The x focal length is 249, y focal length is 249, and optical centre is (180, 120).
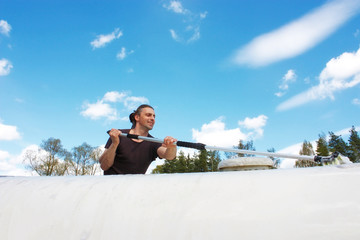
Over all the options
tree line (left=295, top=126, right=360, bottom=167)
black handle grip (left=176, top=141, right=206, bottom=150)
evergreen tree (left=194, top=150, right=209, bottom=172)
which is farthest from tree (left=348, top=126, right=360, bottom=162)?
black handle grip (left=176, top=141, right=206, bottom=150)

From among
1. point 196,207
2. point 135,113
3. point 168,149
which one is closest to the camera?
point 196,207

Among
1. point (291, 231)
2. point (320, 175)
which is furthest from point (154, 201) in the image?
point (320, 175)

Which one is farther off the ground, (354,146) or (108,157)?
(354,146)

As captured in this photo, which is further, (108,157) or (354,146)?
(354,146)

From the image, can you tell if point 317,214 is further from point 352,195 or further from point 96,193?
point 96,193

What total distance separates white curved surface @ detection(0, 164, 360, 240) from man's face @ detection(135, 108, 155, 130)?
72.8 inches

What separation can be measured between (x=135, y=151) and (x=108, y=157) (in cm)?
31

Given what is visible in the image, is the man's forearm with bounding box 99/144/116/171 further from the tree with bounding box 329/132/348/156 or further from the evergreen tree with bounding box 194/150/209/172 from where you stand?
the tree with bounding box 329/132/348/156

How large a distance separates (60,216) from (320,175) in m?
0.99

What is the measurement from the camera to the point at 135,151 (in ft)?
8.94

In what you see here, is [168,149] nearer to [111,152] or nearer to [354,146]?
[111,152]

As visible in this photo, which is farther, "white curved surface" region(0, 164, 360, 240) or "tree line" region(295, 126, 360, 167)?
"tree line" region(295, 126, 360, 167)

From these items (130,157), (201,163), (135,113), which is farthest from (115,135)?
(201,163)

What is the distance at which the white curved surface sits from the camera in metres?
0.79
